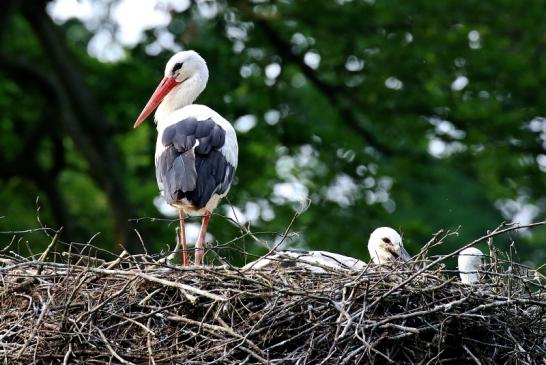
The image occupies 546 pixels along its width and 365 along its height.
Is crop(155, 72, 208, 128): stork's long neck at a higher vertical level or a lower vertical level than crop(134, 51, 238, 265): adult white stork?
lower

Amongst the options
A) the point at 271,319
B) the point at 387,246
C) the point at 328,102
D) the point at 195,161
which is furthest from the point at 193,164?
the point at 328,102

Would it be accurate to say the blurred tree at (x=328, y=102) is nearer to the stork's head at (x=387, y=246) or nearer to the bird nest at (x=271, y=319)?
the stork's head at (x=387, y=246)

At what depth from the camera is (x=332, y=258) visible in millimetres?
7141

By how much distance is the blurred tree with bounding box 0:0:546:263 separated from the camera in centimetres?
1478

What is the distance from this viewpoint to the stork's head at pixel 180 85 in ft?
30.7

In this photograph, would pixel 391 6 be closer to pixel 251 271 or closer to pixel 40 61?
→ pixel 40 61

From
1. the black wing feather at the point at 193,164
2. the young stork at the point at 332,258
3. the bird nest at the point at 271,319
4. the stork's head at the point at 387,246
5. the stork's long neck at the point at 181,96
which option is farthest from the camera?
the stork's long neck at the point at 181,96

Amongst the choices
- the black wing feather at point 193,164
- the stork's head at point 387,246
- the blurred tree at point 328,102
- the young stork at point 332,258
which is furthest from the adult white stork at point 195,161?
the blurred tree at point 328,102

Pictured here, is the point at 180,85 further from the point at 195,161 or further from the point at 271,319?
the point at 271,319

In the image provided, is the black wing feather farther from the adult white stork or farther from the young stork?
the young stork

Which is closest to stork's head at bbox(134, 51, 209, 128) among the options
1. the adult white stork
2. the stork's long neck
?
the stork's long neck

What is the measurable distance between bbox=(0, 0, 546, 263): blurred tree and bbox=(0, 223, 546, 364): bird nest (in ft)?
23.5

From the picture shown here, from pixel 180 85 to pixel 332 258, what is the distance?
8.75 feet

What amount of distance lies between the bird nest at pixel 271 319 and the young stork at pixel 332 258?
20cm
